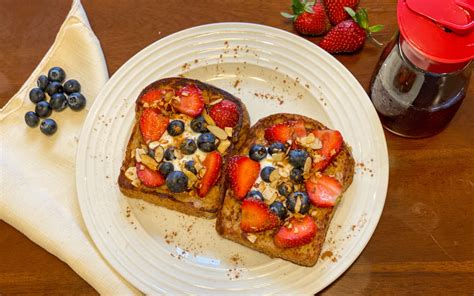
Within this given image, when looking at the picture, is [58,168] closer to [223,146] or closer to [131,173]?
[131,173]

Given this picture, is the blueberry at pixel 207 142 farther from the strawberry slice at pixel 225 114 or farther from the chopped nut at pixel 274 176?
the chopped nut at pixel 274 176

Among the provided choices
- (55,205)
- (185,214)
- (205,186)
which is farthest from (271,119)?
(55,205)

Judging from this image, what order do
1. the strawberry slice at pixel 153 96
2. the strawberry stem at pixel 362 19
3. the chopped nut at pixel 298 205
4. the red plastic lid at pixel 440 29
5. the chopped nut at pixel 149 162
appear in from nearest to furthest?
the red plastic lid at pixel 440 29 → the chopped nut at pixel 298 205 → the chopped nut at pixel 149 162 → the strawberry slice at pixel 153 96 → the strawberry stem at pixel 362 19

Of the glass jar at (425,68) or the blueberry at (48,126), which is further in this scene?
the blueberry at (48,126)

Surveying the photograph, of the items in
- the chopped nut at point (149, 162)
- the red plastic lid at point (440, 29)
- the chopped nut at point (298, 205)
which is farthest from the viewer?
the chopped nut at point (149, 162)

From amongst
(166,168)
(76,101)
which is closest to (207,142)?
(166,168)

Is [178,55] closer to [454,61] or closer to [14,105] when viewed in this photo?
[14,105]

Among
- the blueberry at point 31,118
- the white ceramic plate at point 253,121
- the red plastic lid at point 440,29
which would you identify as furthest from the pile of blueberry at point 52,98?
the red plastic lid at point 440,29

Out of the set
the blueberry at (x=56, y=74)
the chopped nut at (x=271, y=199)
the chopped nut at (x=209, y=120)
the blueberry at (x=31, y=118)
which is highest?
the blueberry at (x=56, y=74)
